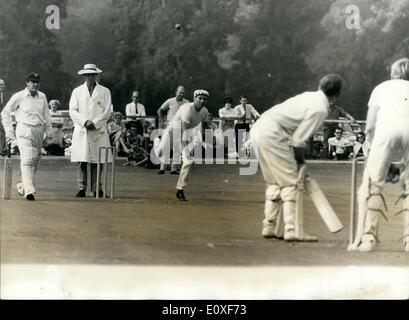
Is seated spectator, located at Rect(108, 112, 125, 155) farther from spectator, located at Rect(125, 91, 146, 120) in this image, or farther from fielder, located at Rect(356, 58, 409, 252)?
fielder, located at Rect(356, 58, 409, 252)

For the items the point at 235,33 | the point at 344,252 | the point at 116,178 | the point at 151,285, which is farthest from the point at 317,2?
the point at 116,178

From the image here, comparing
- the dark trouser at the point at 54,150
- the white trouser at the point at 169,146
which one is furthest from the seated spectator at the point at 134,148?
the white trouser at the point at 169,146

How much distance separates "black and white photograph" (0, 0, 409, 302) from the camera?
12.4 metres

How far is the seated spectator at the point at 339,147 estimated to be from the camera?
19248 millimetres

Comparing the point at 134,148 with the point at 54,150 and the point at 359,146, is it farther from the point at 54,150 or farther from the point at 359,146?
the point at 359,146

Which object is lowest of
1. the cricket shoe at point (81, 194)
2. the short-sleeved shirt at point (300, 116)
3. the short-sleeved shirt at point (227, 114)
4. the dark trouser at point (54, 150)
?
the cricket shoe at point (81, 194)

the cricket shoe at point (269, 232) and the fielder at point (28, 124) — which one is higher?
the fielder at point (28, 124)

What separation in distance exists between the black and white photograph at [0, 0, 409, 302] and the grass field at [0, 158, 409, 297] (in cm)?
3

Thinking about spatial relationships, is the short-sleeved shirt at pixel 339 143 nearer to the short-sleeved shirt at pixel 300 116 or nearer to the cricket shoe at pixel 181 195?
the cricket shoe at pixel 181 195

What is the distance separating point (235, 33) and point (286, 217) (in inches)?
162

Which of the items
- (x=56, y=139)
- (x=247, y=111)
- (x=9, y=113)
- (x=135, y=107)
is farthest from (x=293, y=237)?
(x=56, y=139)

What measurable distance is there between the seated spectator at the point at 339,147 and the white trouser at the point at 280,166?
548 centimetres

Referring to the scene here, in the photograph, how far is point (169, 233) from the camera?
45.0 feet
